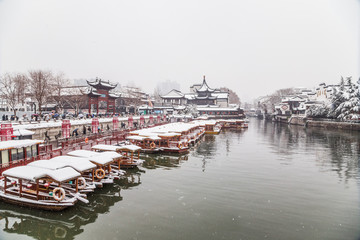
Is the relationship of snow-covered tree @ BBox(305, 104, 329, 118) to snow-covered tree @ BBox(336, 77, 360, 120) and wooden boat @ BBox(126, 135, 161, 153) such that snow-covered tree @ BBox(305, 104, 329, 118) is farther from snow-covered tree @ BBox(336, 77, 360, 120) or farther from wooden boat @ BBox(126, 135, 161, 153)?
wooden boat @ BBox(126, 135, 161, 153)

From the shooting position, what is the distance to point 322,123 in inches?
2694

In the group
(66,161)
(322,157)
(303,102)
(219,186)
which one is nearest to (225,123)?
(303,102)

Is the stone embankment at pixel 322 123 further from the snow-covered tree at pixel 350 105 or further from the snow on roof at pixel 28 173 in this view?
the snow on roof at pixel 28 173

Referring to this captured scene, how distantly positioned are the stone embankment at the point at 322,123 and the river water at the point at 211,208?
4185cm

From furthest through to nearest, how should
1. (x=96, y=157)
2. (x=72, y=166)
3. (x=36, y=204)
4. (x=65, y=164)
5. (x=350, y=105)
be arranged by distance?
(x=350, y=105)
(x=96, y=157)
(x=65, y=164)
(x=72, y=166)
(x=36, y=204)

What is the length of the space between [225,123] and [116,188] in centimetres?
5945

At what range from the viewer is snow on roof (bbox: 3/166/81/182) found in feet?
41.1

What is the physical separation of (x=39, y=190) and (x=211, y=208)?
10.6m

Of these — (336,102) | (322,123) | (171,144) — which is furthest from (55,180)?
(322,123)

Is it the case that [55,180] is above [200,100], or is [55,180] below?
below

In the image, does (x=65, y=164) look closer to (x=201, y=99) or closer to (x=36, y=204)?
(x=36, y=204)

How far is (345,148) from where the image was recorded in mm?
35344

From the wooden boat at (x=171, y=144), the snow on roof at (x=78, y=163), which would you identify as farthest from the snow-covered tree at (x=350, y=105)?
the snow on roof at (x=78, y=163)

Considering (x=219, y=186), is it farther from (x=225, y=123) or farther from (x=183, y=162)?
(x=225, y=123)
